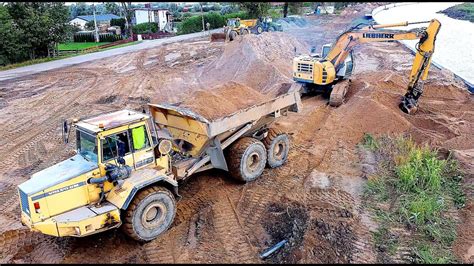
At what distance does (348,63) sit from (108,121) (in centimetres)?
1044

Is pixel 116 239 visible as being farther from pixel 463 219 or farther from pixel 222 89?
pixel 463 219

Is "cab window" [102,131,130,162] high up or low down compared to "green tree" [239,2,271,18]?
down

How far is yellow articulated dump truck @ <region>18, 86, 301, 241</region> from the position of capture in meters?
6.25

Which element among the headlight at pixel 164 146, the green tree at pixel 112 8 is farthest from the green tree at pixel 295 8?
the headlight at pixel 164 146

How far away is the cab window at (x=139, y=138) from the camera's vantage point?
689cm

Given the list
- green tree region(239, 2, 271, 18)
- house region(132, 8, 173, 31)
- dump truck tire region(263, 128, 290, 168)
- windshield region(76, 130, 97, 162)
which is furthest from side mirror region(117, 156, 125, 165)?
house region(132, 8, 173, 31)

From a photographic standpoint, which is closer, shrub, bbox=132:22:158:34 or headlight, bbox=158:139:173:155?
headlight, bbox=158:139:173:155

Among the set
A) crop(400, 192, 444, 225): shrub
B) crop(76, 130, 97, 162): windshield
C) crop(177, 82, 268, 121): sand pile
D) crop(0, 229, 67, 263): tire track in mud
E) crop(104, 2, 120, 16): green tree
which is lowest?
crop(0, 229, 67, 263): tire track in mud

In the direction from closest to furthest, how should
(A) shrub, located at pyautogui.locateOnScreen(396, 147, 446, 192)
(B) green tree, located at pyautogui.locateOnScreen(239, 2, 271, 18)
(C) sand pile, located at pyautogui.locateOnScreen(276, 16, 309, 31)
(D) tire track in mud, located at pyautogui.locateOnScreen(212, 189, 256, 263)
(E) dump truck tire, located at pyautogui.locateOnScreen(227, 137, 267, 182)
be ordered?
1. (D) tire track in mud, located at pyautogui.locateOnScreen(212, 189, 256, 263)
2. (A) shrub, located at pyautogui.locateOnScreen(396, 147, 446, 192)
3. (E) dump truck tire, located at pyautogui.locateOnScreen(227, 137, 267, 182)
4. (C) sand pile, located at pyautogui.locateOnScreen(276, 16, 309, 31)
5. (B) green tree, located at pyautogui.locateOnScreen(239, 2, 271, 18)

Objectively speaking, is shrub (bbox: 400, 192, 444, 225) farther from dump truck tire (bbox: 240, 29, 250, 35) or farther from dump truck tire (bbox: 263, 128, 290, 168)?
dump truck tire (bbox: 240, 29, 250, 35)

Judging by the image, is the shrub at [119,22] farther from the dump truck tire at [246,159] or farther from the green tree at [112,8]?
the dump truck tire at [246,159]

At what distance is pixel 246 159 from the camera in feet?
29.1

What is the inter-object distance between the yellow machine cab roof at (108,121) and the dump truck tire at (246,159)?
242 centimetres

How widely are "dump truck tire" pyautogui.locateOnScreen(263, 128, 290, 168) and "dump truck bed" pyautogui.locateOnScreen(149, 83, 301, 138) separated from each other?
558 mm
